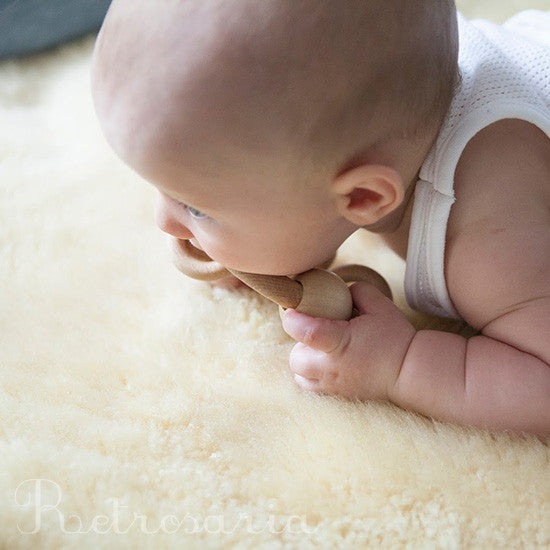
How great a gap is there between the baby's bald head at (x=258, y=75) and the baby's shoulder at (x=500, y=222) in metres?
0.14

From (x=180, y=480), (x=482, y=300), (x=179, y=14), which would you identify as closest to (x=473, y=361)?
(x=482, y=300)

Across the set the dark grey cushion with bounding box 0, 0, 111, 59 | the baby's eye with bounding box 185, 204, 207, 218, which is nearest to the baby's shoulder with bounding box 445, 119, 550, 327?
the baby's eye with bounding box 185, 204, 207, 218

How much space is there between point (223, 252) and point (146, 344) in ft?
0.54

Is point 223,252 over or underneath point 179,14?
underneath

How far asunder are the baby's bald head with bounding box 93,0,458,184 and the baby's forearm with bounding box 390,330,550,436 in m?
0.24

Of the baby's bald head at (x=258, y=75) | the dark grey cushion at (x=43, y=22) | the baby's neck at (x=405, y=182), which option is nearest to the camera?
the baby's bald head at (x=258, y=75)

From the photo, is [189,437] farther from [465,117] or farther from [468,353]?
[465,117]

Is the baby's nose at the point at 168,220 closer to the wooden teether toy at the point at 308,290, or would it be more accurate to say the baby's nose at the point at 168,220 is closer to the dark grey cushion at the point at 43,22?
the wooden teether toy at the point at 308,290

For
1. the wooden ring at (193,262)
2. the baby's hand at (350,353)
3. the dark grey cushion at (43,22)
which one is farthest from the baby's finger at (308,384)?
the dark grey cushion at (43,22)

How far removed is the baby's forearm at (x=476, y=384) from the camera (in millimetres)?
761

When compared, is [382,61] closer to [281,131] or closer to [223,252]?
[281,131]

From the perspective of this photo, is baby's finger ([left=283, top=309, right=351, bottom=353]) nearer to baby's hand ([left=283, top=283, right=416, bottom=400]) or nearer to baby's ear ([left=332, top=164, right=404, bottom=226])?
baby's hand ([left=283, top=283, right=416, bottom=400])

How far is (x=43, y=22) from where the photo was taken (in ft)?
4.46

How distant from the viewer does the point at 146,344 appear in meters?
0.88
